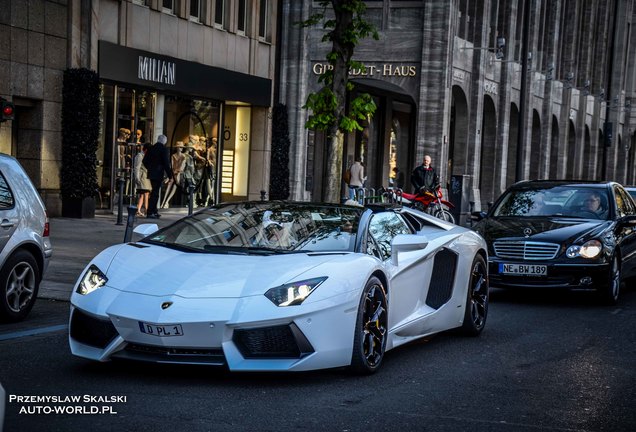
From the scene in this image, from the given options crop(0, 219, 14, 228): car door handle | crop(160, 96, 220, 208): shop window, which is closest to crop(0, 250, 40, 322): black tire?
crop(0, 219, 14, 228): car door handle

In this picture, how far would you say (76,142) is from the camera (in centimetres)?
2327

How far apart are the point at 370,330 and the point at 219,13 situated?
23.8 metres

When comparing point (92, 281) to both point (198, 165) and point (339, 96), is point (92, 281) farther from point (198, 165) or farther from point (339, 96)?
point (198, 165)

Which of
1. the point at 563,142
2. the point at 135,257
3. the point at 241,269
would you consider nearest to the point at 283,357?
the point at 241,269

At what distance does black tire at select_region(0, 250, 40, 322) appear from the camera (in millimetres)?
9453

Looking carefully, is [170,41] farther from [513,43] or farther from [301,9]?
[513,43]

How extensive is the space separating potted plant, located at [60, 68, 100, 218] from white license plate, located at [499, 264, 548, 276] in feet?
41.1

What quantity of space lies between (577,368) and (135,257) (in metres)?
3.48

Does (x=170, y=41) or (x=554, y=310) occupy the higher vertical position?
(x=170, y=41)

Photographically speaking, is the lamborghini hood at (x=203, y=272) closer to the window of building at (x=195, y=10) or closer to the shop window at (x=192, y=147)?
the shop window at (x=192, y=147)

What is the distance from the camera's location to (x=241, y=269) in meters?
7.25

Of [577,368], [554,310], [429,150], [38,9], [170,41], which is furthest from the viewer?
[429,150]

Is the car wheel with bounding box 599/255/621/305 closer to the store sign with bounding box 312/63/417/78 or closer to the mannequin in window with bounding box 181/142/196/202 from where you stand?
the mannequin in window with bounding box 181/142/196/202

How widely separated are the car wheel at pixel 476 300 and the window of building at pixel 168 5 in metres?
18.6
